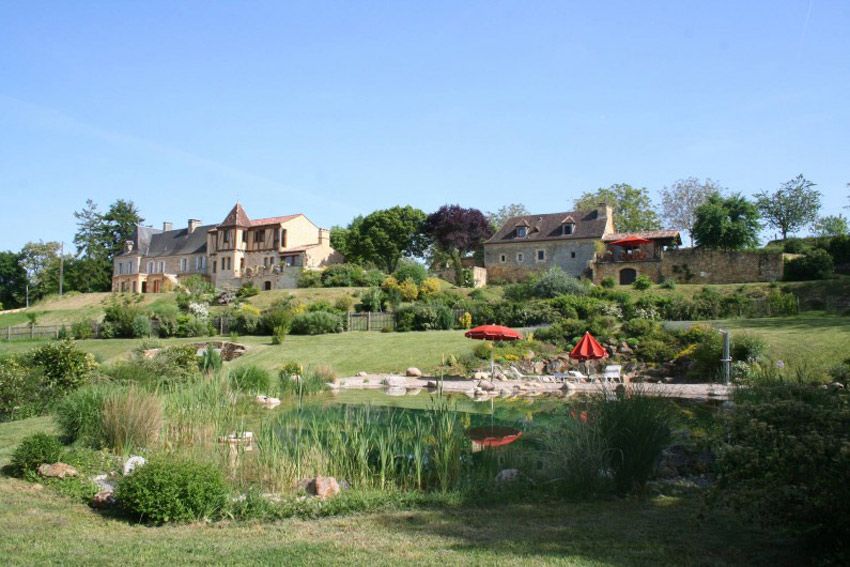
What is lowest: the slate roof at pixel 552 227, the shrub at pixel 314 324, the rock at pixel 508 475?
the rock at pixel 508 475

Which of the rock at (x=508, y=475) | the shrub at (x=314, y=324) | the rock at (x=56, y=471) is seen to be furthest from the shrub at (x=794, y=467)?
the shrub at (x=314, y=324)

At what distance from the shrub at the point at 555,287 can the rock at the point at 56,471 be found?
30069 millimetres

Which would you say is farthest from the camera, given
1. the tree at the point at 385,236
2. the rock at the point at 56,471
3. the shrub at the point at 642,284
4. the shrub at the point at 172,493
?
the tree at the point at 385,236

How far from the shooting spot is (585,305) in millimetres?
29156

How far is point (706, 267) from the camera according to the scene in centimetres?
4247

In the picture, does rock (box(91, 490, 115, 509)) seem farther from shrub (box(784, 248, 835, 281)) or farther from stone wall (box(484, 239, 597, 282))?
stone wall (box(484, 239, 597, 282))

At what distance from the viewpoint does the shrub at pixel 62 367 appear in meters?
13.2

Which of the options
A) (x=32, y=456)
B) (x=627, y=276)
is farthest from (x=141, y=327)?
(x=627, y=276)

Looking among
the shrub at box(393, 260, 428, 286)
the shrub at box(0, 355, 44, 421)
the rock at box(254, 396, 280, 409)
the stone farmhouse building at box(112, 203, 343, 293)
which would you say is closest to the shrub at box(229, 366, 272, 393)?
the rock at box(254, 396, 280, 409)

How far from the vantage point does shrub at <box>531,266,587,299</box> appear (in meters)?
36.0

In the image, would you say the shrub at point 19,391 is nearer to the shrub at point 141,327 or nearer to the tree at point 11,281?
the shrub at point 141,327

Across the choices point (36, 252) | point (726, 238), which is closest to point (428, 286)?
point (726, 238)

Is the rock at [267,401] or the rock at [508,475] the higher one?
the rock at [508,475]

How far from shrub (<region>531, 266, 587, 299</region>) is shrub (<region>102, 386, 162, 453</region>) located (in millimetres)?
28547
